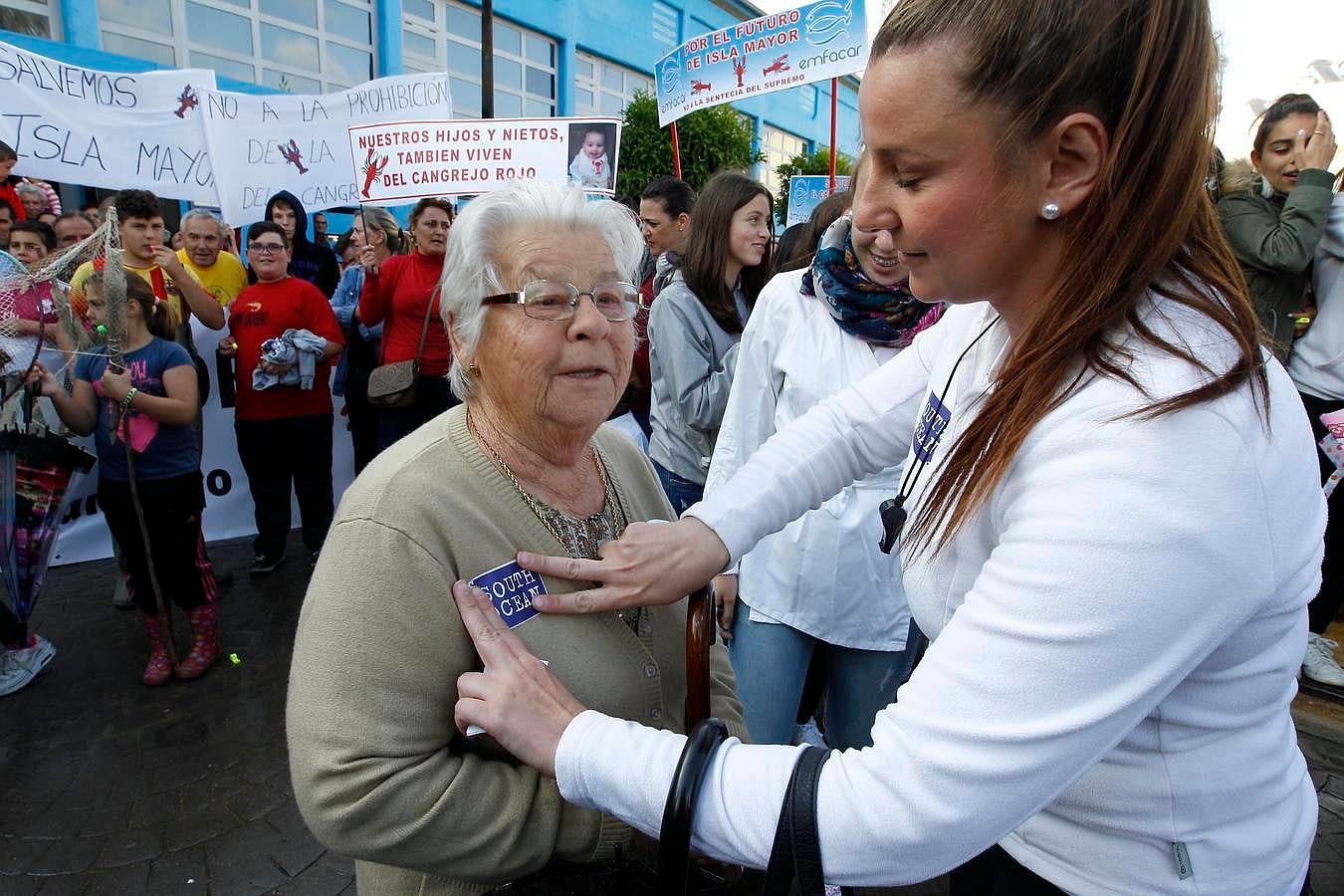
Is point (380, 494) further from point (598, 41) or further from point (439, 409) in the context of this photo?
point (598, 41)

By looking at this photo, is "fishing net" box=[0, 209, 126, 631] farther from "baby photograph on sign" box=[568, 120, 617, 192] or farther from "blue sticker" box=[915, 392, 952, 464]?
"blue sticker" box=[915, 392, 952, 464]

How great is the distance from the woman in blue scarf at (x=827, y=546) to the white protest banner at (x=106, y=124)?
6043 mm

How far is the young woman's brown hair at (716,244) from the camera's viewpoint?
3643 mm

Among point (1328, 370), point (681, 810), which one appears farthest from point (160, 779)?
point (1328, 370)

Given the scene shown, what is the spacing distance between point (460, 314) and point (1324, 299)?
171 inches

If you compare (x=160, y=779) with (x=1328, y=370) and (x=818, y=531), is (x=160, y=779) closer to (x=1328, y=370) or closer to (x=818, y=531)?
(x=818, y=531)

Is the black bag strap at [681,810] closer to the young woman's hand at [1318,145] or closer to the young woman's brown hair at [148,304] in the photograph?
the young woman's brown hair at [148,304]

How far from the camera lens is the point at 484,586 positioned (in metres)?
1.37

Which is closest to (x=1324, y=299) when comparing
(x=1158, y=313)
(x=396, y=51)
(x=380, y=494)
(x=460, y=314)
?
(x=1158, y=313)

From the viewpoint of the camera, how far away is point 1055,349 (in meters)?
0.92

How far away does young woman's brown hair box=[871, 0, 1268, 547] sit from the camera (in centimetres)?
85

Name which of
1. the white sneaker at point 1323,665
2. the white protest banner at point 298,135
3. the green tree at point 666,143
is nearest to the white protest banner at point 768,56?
the white protest banner at point 298,135

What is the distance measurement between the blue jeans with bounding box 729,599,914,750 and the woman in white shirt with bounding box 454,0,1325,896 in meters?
1.26

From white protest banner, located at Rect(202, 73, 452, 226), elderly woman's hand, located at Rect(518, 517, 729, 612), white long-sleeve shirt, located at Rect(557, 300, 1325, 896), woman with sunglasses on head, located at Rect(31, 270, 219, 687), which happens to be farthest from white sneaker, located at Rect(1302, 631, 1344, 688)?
white protest banner, located at Rect(202, 73, 452, 226)
